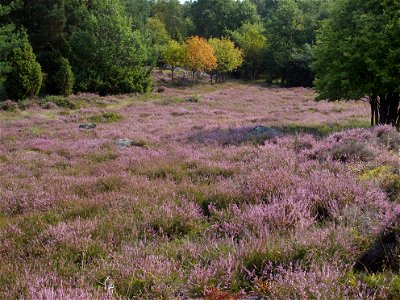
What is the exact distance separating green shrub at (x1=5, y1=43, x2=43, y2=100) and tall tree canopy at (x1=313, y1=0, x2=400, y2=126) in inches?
1066

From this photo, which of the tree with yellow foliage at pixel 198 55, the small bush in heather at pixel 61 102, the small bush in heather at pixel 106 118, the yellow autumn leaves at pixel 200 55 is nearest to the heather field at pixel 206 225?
the small bush in heather at pixel 106 118

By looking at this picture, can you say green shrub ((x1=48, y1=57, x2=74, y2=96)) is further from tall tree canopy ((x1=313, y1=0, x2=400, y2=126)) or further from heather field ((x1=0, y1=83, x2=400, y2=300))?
heather field ((x1=0, y1=83, x2=400, y2=300))

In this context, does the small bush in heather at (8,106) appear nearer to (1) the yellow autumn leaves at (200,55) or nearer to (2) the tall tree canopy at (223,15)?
(1) the yellow autumn leaves at (200,55)

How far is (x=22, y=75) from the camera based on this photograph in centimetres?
3278

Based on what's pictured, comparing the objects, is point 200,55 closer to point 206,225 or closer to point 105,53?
point 105,53

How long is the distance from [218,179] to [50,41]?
40.9 m

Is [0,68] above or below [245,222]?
above

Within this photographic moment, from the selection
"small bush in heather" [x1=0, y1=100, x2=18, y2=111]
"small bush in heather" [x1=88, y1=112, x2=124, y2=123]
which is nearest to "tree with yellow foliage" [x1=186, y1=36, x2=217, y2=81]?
"small bush in heather" [x1=0, y1=100, x2=18, y2=111]

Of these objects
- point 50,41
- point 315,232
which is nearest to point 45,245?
point 315,232

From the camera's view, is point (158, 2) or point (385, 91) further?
point (158, 2)

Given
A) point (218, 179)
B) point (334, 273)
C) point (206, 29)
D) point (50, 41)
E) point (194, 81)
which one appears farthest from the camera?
point (206, 29)

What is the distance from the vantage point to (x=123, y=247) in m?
4.21

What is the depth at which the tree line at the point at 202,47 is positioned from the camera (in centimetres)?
1520

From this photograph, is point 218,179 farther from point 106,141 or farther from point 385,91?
point 385,91
